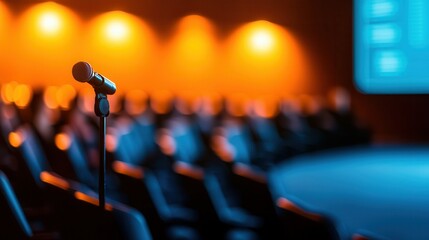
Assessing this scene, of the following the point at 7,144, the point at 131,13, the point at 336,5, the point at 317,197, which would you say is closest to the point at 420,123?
the point at 336,5

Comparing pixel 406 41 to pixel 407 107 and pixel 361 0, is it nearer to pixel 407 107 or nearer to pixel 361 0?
pixel 361 0

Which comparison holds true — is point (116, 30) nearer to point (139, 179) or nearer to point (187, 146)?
point (187, 146)

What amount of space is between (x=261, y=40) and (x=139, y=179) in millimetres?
8833

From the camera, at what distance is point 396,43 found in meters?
6.40

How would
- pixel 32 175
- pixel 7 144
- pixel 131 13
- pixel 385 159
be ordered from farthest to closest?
pixel 131 13
pixel 385 159
pixel 7 144
pixel 32 175

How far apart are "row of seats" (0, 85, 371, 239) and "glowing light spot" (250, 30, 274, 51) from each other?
132 inches

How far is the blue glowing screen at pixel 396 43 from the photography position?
20.7 ft

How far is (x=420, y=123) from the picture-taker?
11898 mm

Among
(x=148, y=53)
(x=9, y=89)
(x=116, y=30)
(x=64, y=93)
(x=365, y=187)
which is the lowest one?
(x=365, y=187)

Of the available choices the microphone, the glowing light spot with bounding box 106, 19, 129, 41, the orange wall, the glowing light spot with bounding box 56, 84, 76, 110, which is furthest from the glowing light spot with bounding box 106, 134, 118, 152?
the glowing light spot with bounding box 56, 84, 76, 110

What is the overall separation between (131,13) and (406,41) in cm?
481

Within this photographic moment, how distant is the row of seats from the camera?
2.33m

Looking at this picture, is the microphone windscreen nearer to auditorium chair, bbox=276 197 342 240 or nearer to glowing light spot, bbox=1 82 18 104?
auditorium chair, bbox=276 197 342 240

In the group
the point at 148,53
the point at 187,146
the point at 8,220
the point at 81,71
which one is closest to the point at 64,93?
the point at 148,53
